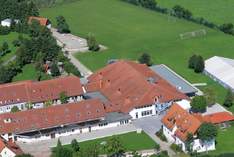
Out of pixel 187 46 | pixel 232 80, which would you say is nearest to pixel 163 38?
A: pixel 187 46

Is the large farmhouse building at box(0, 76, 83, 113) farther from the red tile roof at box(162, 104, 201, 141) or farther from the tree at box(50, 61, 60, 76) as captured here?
the red tile roof at box(162, 104, 201, 141)

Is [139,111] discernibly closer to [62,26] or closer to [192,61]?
[192,61]

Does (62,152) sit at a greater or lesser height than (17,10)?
lesser

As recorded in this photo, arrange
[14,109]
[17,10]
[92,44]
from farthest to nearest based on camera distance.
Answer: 1. [17,10]
2. [92,44]
3. [14,109]

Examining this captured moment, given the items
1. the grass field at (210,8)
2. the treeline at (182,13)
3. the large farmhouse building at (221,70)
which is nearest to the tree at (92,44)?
the large farmhouse building at (221,70)

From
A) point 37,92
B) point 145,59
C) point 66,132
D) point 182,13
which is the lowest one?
point 66,132

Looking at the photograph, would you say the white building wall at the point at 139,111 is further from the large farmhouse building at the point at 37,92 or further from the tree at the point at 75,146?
the tree at the point at 75,146

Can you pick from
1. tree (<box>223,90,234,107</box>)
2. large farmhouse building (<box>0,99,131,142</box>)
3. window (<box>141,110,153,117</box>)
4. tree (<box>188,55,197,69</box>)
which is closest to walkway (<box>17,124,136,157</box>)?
large farmhouse building (<box>0,99,131,142</box>)

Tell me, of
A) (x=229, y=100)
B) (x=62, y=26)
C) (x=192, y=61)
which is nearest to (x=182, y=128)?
(x=229, y=100)

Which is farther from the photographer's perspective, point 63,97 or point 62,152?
point 63,97
